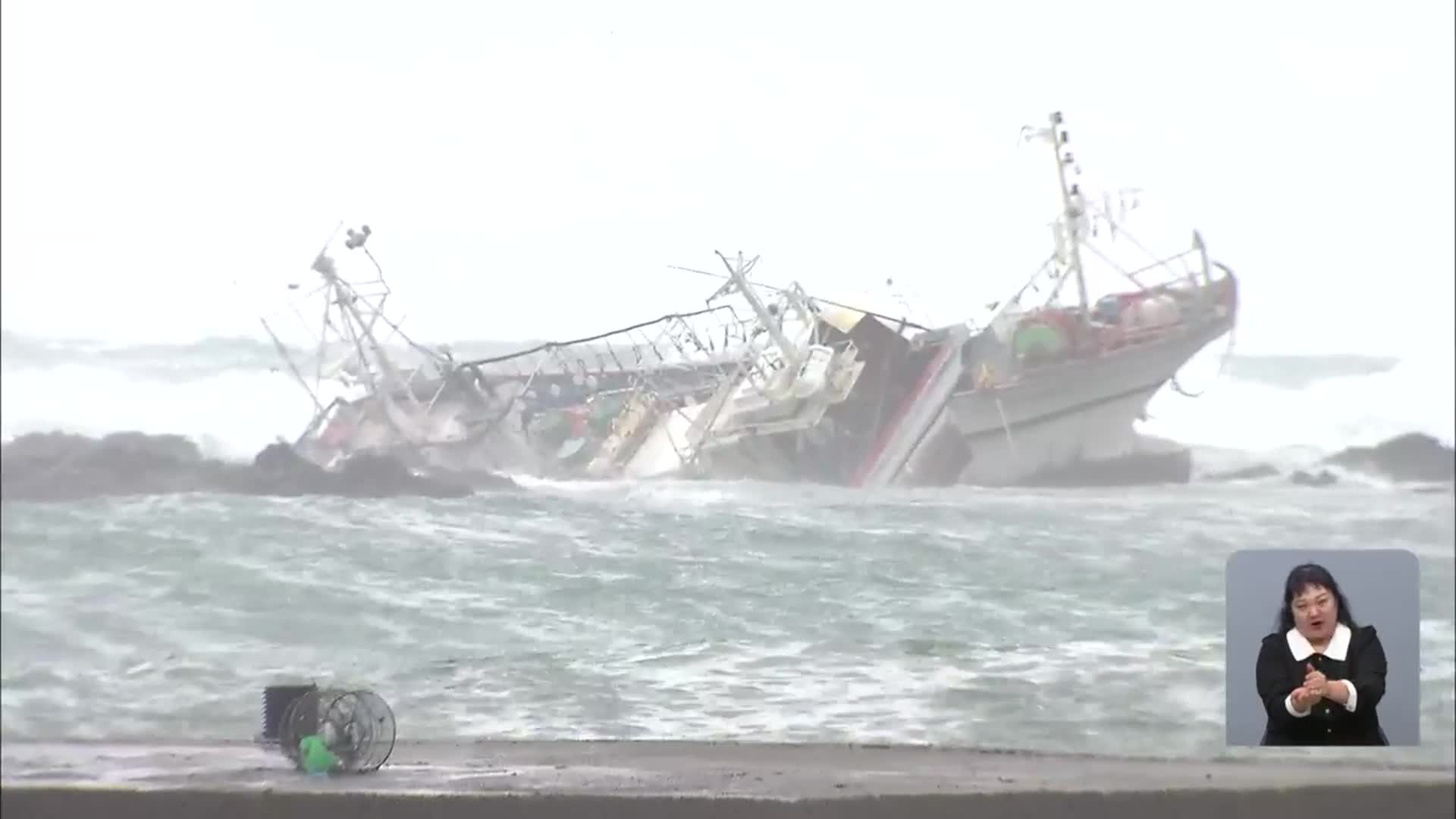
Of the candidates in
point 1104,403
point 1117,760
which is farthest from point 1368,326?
point 1117,760

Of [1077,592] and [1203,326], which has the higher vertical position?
[1203,326]

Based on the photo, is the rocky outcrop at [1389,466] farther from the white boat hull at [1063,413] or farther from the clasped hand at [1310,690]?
the clasped hand at [1310,690]

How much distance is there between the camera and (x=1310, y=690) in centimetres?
291

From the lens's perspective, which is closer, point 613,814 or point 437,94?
point 613,814

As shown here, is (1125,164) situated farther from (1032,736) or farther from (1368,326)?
(1032,736)

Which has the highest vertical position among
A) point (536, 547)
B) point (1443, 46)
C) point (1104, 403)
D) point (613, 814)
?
point (1443, 46)

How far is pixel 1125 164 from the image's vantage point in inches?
120

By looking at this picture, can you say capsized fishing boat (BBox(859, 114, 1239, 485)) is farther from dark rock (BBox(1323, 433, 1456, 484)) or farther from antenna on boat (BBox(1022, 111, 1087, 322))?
dark rock (BBox(1323, 433, 1456, 484))

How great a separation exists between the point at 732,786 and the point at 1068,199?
1.48 meters

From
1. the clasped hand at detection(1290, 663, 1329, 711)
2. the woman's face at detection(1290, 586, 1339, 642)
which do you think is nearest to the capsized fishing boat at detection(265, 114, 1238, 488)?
the woman's face at detection(1290, 586, 1339, 642)

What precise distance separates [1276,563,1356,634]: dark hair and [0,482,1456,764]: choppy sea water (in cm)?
9

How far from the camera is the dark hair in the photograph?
2.92 meters

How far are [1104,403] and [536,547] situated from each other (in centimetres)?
132

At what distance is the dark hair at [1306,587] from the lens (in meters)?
2.92
